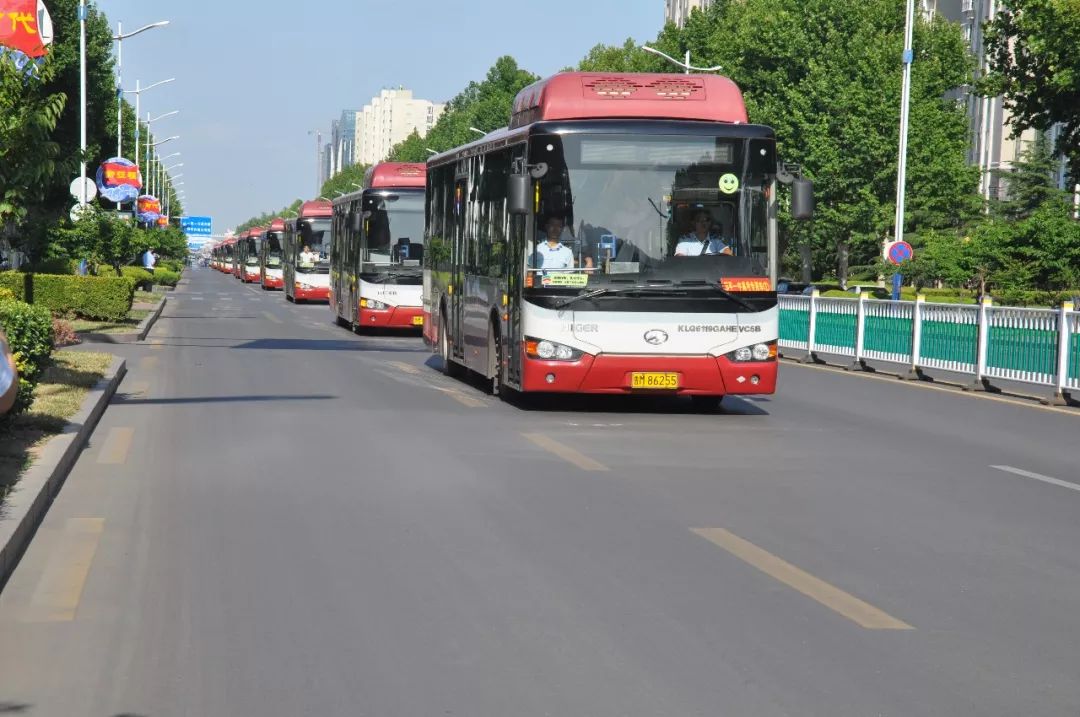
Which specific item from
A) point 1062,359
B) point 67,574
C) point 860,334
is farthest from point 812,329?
point 67,574

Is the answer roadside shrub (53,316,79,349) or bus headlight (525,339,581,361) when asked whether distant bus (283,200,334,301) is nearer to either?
roadside shrub (53,316,79,349)

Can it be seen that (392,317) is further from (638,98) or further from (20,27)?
(638,98)

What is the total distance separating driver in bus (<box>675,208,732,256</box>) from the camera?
1559 centimetres

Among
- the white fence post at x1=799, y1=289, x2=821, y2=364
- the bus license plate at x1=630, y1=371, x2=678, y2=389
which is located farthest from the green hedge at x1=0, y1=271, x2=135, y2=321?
the bus license plate at x1=630, y1=371, x2=678, y2=389

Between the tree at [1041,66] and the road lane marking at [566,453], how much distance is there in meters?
30.6

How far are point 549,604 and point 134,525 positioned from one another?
2968mm

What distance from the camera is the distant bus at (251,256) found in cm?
9531

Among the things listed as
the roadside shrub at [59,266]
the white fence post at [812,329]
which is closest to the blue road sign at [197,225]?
the roadside shrub at [59,266]

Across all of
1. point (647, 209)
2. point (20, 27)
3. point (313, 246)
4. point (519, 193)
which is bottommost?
point (313, 246)

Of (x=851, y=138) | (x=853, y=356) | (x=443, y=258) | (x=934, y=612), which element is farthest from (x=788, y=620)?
(x=851, y=138)

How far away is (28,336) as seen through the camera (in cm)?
1248

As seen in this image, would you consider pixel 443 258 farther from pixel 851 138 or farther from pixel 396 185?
pixel 851 138

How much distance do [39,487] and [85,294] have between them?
21.7m

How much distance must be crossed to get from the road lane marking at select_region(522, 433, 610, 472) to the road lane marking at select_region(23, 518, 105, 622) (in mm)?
3846
